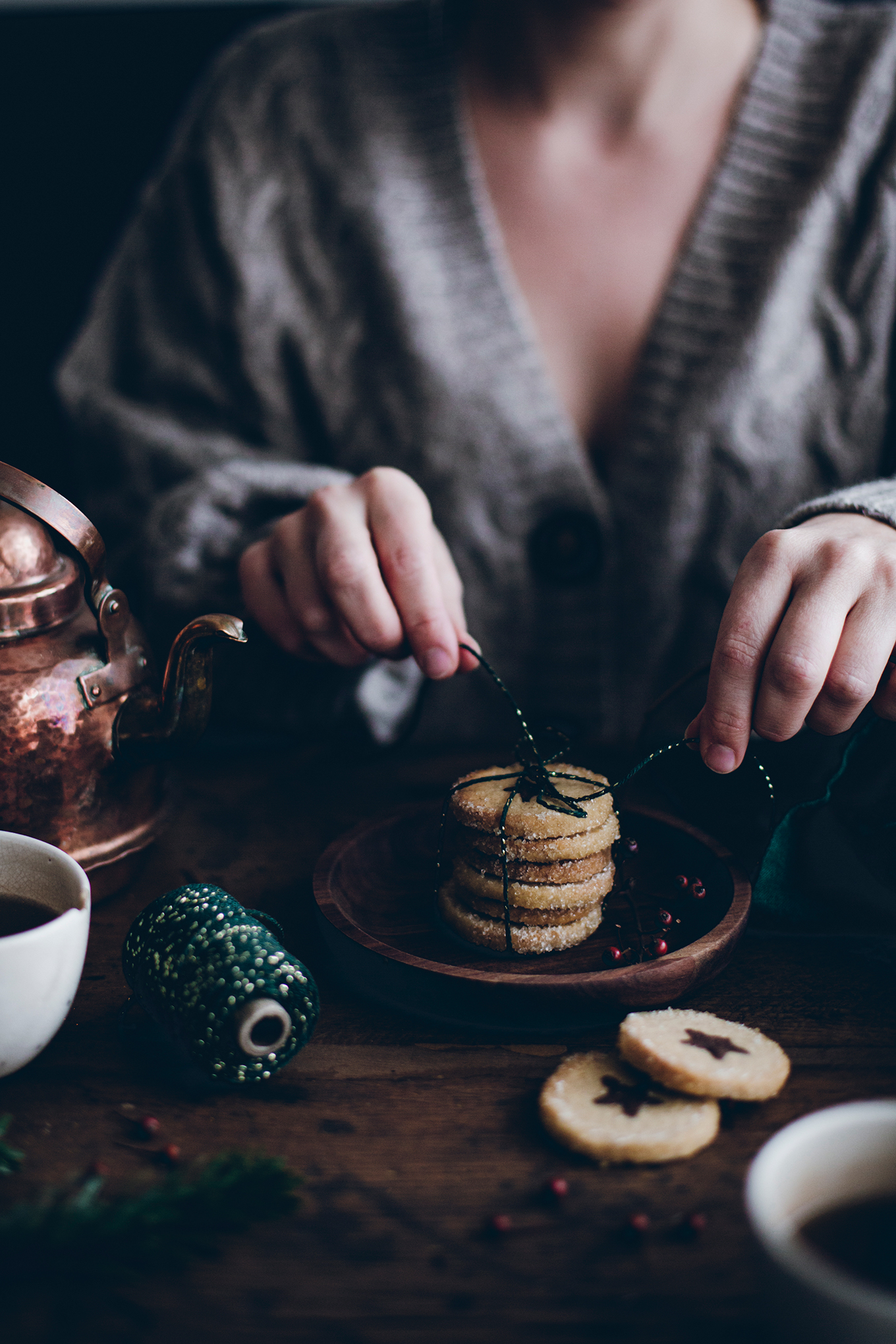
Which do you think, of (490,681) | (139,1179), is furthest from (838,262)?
(139,1179)

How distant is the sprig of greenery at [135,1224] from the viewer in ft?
1.32

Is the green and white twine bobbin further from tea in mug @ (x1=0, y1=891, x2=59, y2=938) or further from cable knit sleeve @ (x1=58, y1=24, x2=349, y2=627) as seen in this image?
cable knit sleeve @ (x1=58, y1=24, x2=349, y2=627)

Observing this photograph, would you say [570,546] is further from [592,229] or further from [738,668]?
[738,668]

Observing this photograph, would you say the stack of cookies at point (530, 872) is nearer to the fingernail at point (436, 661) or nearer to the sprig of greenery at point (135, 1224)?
the fingernail at point (436, 661)

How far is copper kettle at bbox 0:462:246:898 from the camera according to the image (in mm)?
612

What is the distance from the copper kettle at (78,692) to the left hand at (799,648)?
1.07ft

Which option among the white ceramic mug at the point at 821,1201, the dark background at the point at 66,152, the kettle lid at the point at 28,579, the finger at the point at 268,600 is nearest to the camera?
the white ceramic mug at the point at 821,1201

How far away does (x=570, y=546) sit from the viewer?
3.70ft

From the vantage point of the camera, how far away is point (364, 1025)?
0.57 metres

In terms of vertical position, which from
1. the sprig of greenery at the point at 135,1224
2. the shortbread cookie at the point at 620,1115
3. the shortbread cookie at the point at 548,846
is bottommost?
the shortbread cookie at the point at 620,1115

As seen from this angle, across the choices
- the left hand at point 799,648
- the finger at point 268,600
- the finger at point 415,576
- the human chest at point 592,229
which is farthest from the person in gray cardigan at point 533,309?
the left hand at point 799,648

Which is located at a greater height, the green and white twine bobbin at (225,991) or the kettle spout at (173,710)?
the kettle spout at (173,710)

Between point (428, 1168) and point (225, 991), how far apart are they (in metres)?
0.13

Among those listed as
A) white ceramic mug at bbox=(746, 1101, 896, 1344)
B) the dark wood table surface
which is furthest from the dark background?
white ceramic mug at bbox=(746, 1101, 896, 1344)
